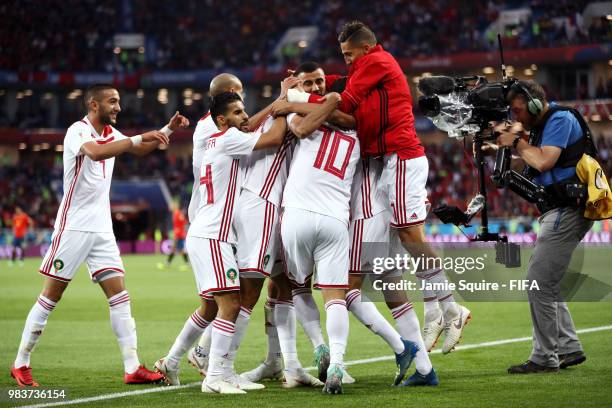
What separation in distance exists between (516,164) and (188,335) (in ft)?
11.6

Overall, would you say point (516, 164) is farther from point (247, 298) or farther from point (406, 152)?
point (247, 298)

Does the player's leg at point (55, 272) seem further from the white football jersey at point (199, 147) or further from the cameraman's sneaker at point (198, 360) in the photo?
the cameraman's sneaker at point (198, 360)

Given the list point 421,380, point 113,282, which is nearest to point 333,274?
point 421,380

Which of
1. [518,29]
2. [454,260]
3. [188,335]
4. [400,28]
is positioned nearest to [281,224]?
[188,335]

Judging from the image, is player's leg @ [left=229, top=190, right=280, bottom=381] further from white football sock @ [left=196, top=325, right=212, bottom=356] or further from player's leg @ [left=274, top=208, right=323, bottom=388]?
white football sock @ [left=196, top=325, right=212, bottom=356]

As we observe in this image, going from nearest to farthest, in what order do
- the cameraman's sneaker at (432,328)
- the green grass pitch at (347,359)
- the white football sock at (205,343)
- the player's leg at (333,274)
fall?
the green grass pitch at (347,359), the player's leg at (333,274), the cameraman's sneaker at (432,328), the white football sock at (205,343)

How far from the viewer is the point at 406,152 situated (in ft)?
26.1

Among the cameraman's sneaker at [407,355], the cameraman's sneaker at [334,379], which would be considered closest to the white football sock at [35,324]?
the cameraman's sneaker at [334,379]

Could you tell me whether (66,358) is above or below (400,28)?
below

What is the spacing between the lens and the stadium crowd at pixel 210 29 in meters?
48.6

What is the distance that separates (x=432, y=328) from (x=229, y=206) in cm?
210

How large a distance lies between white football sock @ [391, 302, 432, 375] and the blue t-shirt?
1.76 meters

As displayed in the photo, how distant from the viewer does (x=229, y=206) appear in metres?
7.87

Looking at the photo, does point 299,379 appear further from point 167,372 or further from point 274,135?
point 274,135
